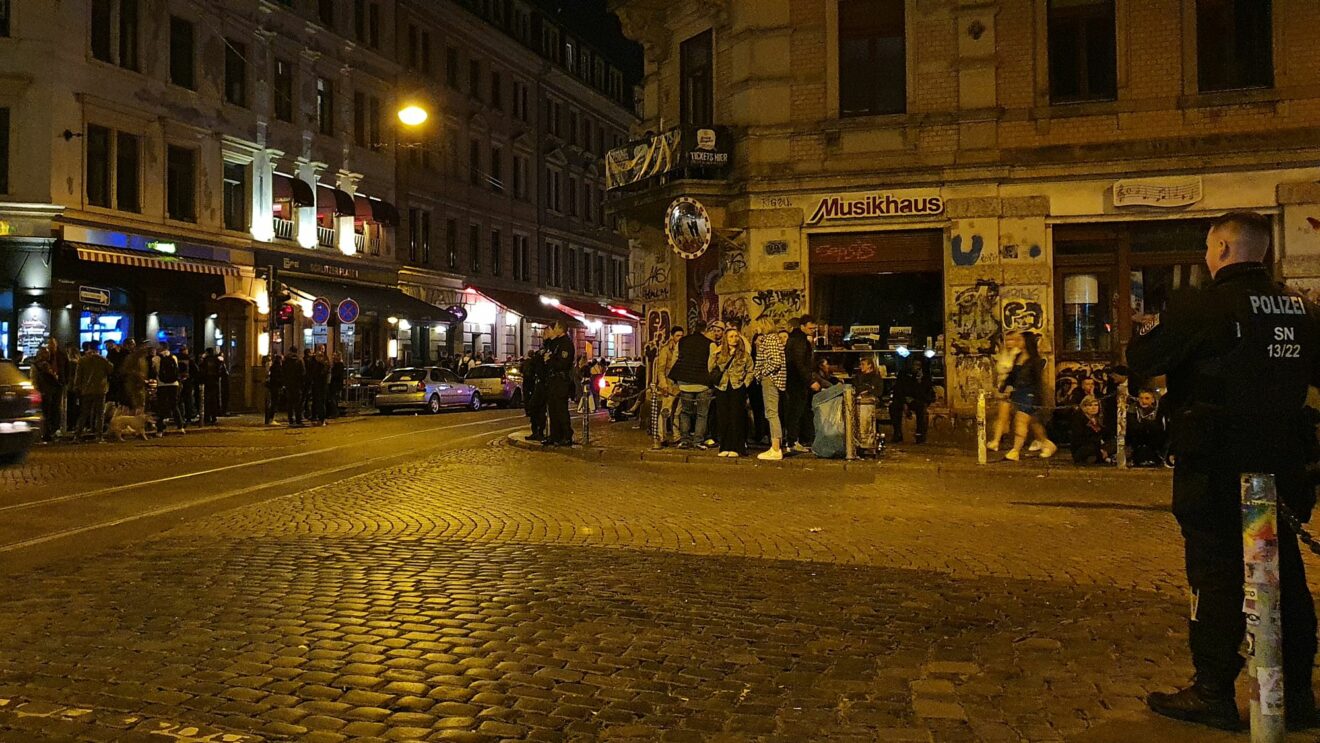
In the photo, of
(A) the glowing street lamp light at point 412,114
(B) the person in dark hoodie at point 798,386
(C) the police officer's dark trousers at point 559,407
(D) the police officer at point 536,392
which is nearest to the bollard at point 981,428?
(B) the person in dark hoodie at point 798,386

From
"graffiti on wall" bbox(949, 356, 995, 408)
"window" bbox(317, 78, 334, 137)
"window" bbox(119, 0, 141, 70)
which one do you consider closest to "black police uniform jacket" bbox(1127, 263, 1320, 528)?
"graffiti on wall" bbox(949, 356, 995, 408)

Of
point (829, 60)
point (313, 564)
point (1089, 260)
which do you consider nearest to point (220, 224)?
point (829, 60)

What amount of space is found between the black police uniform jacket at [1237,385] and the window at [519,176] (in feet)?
147

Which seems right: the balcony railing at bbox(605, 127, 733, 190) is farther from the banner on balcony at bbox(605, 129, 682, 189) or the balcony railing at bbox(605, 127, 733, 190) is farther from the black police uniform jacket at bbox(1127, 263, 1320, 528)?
the black police uniform jacket at bbox(1127, 263, 1320, 528)

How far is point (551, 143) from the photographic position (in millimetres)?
49844

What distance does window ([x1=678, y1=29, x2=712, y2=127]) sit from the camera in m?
20.7

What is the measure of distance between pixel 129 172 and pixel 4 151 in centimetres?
315

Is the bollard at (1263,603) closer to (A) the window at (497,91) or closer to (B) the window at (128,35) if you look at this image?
(B) the window at (128,35)

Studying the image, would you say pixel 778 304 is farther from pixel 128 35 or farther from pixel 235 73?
pixel 235 73

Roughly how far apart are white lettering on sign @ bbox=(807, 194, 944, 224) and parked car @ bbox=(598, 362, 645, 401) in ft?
22.5

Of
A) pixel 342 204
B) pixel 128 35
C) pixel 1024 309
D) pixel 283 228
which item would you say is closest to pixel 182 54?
pixel 128 35

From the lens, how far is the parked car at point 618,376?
25125 mm

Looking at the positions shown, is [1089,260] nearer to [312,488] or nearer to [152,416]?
[312,488]

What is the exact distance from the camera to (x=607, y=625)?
5781mm
